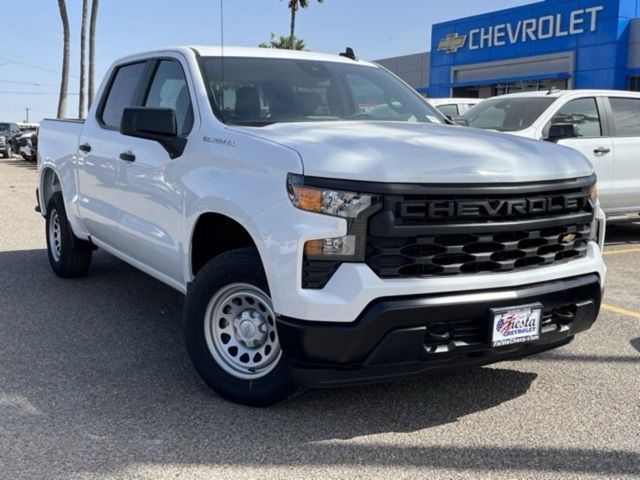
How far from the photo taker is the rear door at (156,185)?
4230mm

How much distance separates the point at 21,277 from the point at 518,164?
5.12m

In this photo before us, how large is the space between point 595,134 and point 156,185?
6.13 m

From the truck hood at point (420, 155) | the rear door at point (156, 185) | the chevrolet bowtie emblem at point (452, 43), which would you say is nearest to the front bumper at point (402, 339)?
the truck hood at point (420, 155)

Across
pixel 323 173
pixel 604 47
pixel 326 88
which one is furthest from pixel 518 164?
pixel 604 47

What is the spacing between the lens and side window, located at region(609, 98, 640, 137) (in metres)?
8.77

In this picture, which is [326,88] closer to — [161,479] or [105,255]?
[161,479]

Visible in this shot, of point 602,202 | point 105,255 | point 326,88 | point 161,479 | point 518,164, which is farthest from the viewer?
point 602,202

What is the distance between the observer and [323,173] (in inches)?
126

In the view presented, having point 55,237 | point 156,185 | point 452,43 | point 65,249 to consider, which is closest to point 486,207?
point 156,185

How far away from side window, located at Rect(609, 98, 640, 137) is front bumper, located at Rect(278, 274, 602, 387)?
6.08m

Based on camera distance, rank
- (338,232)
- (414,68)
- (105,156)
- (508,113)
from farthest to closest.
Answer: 1. (414,68)
2. (508,113)
3. (105,156)
4. (338,232)

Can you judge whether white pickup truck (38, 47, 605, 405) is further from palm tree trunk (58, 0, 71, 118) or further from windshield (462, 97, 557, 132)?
palm tree trunk (58, 0, 71, 118)

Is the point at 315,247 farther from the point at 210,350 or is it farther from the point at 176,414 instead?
the point at 176,414

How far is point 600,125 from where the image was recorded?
8.65 meters
